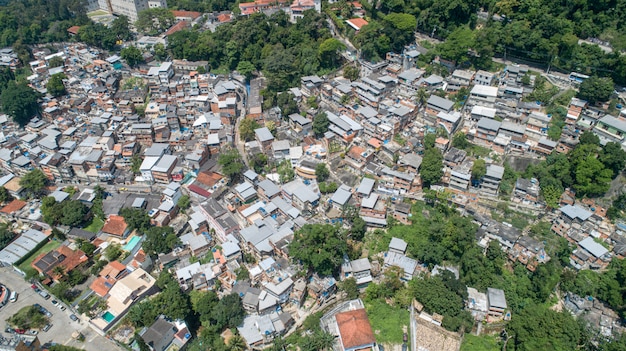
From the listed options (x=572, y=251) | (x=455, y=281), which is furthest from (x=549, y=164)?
(x=455, y=281)

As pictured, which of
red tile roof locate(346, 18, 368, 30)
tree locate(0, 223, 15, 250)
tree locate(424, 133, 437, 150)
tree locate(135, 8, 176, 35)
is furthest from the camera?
tree locate(135, 8, 176, 35)

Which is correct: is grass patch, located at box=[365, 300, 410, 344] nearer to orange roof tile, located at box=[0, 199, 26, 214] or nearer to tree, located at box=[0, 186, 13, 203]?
orange roof tile, located at box=[0, 199, 26, 214]

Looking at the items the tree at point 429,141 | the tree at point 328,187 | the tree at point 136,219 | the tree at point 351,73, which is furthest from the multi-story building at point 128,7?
the tree at point 429,141

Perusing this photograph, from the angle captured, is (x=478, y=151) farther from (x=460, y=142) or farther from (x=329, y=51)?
(x=329, y=51)

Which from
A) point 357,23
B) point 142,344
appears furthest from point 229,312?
point 357,23

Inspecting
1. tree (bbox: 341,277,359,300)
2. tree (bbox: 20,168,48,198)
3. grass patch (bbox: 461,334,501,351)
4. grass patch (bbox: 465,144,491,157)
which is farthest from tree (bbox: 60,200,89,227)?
grass patch (bbox: 465,144,491,157)

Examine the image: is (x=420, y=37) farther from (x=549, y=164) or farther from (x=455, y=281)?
(x=455, y=281)

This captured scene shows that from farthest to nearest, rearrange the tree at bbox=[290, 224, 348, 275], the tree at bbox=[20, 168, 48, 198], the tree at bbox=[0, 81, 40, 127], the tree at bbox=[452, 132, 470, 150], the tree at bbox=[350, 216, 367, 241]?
the tree at bbox=[0, 81, 40, 127], the tree at bbox=[20, 168, 48, 198], the tree at bbox=[452, 132, 470, 150], the tree at bbox=[350, 216, 367, 241], the tree at bbox=[290, 224, 348, 275]

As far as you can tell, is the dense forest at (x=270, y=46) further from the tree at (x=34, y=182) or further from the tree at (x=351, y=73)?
the tree at (x=34, y=182)
